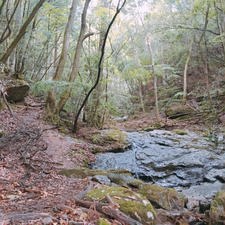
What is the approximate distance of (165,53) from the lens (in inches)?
947

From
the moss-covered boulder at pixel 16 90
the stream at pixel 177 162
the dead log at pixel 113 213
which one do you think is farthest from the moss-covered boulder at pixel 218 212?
the moss-covered boulder at pixel 16 90

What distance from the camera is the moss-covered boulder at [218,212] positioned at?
12.7 ft

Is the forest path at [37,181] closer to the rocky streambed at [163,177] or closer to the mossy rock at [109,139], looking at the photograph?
the rocky streambed at [163,177]

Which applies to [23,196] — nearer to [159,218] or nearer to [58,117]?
[159,218]

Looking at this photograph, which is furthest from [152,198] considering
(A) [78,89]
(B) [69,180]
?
(A) [78,89]

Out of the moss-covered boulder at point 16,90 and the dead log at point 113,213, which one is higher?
the moss-covered boulder at point 16,90

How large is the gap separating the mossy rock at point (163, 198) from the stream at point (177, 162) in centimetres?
94

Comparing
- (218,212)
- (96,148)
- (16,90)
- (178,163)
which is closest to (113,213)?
(218,212)

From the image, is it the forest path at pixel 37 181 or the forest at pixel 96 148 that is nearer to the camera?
the forest path at pixel 37 181

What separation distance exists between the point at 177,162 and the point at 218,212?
148 inches

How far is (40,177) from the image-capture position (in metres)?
5.15

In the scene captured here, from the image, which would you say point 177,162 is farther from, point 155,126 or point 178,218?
point 155,126

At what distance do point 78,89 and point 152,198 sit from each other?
6.71 meters

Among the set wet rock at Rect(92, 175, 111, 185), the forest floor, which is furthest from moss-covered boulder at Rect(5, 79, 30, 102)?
wet rock at Rect(92, 175, 111, 185)
